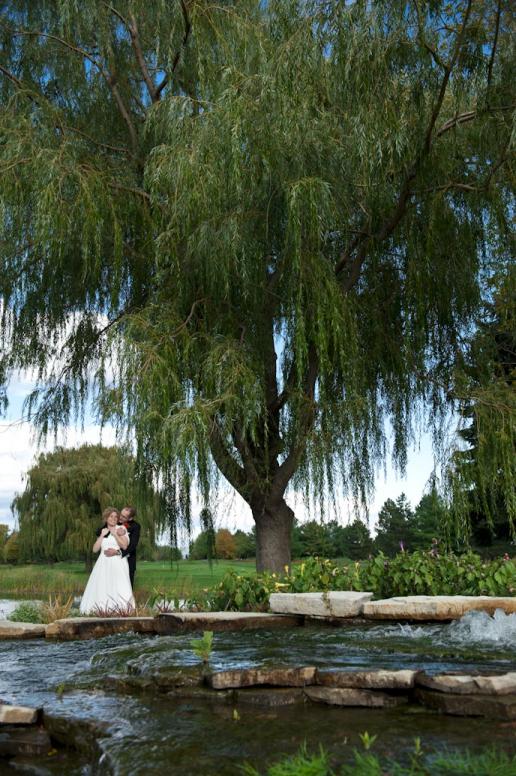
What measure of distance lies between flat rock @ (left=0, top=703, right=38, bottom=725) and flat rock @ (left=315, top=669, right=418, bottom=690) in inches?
60.1

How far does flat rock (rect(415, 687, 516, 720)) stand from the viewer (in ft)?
11.8

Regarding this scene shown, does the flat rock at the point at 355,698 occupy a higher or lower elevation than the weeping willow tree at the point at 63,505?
lower

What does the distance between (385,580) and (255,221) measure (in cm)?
415

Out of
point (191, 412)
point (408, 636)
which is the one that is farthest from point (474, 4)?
point (408, 636)

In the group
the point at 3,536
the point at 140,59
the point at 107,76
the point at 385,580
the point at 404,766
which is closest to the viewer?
the point at 404,766

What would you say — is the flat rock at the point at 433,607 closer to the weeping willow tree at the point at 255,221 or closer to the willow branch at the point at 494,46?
the weeping willow tree at the point at 255,221

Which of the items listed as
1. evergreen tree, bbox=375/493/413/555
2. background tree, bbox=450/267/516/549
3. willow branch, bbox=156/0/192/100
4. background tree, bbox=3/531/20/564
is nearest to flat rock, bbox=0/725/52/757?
background tree, bbox=450/267/516/549

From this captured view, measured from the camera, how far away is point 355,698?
3.99 meters

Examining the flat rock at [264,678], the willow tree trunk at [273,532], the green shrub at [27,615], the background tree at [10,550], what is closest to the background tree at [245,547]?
the background tree at [10,550]

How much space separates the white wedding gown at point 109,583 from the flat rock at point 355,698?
16.7 ft

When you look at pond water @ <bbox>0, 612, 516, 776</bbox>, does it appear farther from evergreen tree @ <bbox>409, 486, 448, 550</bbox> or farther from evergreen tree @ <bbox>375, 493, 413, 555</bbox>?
evergreen tree @ <bbox>375, 493, 413, 555</bbox>

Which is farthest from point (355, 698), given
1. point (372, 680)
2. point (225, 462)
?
point (225, 462)

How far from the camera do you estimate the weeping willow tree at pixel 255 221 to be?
8.30 metres

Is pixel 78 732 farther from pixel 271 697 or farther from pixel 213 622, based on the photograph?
pixel 213 622
